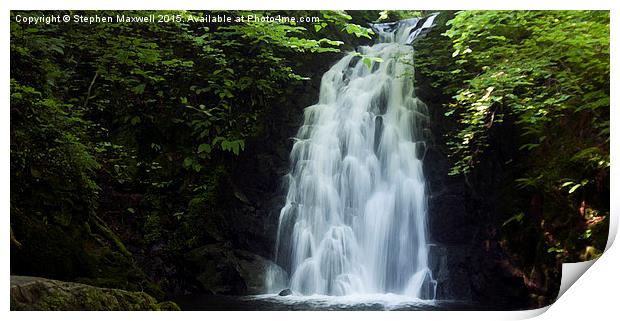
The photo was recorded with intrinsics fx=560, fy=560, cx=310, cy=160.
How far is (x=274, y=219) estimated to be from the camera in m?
6.15

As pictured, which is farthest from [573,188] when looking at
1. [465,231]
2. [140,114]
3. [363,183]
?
[140,114]

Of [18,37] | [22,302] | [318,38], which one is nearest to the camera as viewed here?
[22,302]

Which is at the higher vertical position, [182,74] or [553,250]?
[182,74]

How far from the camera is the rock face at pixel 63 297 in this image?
197 inches

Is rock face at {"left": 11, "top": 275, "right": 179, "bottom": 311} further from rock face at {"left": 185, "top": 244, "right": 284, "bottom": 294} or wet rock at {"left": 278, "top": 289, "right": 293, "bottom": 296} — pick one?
wet rock at {"left": 278, "top": 289, "right": 293, "bottom": 296}

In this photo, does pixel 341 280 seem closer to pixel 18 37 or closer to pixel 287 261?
pixel 287 261

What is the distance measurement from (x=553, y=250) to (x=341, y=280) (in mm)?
2206

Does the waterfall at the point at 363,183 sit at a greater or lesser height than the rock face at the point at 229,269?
greater

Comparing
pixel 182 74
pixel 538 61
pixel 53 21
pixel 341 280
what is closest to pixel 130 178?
pixel 182 74

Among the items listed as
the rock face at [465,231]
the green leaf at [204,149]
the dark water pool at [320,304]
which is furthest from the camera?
the green leaf at [204,149]

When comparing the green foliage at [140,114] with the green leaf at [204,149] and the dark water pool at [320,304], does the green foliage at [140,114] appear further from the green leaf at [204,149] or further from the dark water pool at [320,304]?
the dark water pool at [320,304]

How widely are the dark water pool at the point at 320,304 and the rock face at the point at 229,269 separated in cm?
16

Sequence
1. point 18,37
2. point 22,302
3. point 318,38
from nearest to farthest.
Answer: point 22,302, point 18,37, point 318,38

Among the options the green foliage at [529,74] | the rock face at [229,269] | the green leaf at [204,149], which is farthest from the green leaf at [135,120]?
the green foliage at [529,74]
